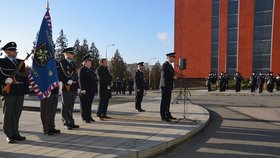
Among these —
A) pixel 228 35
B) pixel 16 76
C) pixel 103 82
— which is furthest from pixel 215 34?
pixel 16 76

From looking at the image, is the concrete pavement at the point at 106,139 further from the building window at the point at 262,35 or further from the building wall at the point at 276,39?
the building window at the point at 262,35

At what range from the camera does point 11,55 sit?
7.30m

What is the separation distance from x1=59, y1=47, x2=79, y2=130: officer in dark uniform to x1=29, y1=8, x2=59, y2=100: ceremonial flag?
2.23 feet

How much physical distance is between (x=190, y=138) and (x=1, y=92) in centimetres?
458

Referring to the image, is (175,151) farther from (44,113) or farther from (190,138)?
(44,113)

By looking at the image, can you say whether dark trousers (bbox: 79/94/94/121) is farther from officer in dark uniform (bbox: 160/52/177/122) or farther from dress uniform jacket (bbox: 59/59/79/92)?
officer in dark uniform (bbox: 160/52/177/122)

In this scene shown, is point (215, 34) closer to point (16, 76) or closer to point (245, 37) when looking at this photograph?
point (245, 37)

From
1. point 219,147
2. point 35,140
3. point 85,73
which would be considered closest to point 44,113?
point 35,140

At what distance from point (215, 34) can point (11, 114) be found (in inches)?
1968

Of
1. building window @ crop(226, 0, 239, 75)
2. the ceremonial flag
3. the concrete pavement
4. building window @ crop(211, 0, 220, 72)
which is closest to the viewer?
the concrete pavement

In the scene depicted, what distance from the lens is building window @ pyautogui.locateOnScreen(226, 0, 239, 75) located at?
173 ft

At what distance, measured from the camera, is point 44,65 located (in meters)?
7.89

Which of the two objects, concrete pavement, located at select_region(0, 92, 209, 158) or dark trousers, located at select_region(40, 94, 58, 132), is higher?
dark trousers, located at select_region(40, 94, 58, 132)

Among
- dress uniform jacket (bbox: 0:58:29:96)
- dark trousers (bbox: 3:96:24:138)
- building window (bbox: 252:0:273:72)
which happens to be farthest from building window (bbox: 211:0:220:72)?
dark trousers (bbox: 3:96:24:138)
